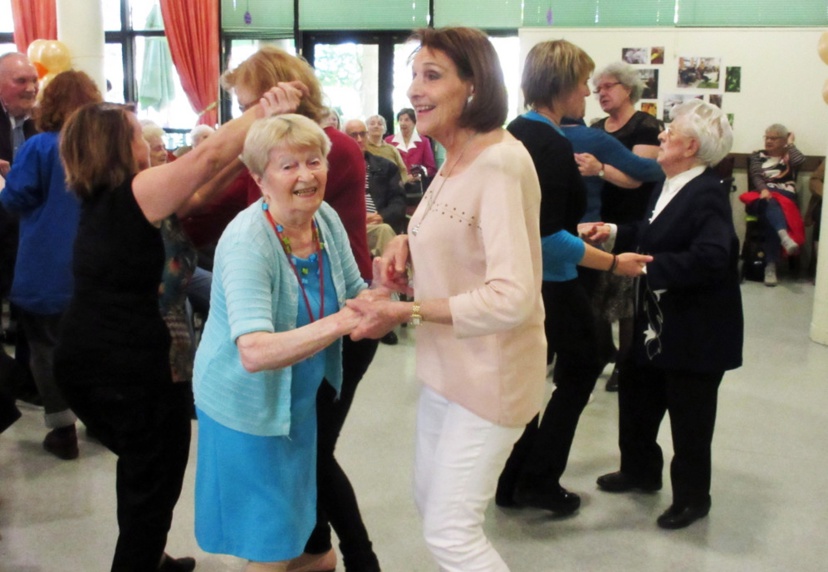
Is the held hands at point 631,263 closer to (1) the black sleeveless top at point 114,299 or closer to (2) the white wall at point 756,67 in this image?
(1) the black sleeveless top at point 114,299

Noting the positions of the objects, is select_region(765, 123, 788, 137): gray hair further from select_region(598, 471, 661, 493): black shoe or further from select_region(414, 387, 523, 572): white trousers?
select_region(414, 387, 523, 572): white trousers

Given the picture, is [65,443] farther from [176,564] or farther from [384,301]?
[384,301]

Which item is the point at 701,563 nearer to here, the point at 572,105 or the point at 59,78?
the point at 572,105

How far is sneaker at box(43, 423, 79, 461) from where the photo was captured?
3.34m

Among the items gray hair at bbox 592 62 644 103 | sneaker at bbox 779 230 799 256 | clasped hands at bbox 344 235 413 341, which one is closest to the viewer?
clasped hands at bbox 344 235 413 341

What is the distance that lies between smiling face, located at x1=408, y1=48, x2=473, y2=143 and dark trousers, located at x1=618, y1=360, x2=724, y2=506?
1434 millimetres

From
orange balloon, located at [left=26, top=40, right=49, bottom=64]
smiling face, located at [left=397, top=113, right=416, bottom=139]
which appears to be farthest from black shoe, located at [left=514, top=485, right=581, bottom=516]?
smiling face, located at [left=397, top=113, right=416, bottom=139]

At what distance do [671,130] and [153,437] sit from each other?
5.89 feet

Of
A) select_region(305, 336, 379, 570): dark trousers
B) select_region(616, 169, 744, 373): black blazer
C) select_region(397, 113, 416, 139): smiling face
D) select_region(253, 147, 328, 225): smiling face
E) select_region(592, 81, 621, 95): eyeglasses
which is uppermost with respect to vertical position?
select_region(592, 81, 621, 95): eyeglasses

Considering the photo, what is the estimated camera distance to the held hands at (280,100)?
1.92 m

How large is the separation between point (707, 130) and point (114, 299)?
5.93ft

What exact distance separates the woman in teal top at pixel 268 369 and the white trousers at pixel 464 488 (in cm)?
32

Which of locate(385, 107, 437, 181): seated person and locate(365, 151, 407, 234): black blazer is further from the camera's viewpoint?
locate(385, 107, 437, 181): seated person

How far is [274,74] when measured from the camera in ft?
6.87
